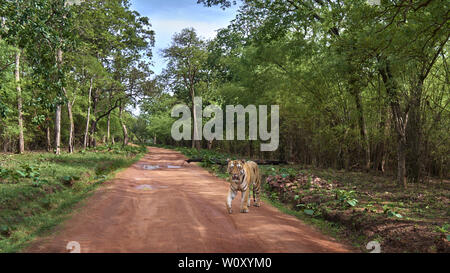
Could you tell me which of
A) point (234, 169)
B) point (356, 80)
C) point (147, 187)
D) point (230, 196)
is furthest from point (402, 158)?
point (147, 187)

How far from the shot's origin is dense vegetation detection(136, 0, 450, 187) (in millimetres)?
7051

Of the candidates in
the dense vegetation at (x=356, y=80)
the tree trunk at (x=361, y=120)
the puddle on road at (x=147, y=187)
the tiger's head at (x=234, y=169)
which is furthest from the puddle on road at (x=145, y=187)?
the tree trunk at (x=361, y=120)

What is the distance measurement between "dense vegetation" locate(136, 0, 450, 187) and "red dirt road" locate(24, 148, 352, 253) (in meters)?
4.39

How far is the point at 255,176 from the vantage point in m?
6.73

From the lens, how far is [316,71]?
12867mm

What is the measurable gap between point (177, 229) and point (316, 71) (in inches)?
405

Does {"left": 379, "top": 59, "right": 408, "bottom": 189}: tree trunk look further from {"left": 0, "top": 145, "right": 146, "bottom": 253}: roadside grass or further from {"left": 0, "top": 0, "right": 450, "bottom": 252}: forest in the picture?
{"left": 0, "top": 145, "right": 146, "bottom": 253}: roadside grass

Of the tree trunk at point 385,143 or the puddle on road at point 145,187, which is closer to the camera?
the puddle on road at point 145,187

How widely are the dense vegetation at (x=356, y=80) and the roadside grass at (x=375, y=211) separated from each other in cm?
136

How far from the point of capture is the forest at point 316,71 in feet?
22.2

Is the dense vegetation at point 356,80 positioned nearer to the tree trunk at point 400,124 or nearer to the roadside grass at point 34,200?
the tree trunk at point 400,124

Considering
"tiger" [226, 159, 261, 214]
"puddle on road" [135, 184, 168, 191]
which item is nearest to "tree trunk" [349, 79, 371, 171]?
"tiger" [226, 159, 261, 214]
